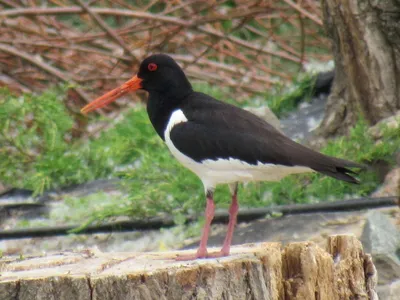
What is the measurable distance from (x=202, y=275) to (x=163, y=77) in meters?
1.73

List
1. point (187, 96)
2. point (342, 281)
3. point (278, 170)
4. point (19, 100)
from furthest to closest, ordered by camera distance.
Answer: point (19, 100), point (187, 96), point (278, 170), point (342, 281)

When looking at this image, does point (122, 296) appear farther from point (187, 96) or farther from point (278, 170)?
point (187, 96)

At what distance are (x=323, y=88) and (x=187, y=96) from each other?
4132 millimetres

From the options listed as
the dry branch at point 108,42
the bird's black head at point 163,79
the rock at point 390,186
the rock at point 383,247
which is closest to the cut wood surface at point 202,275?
the bird's black head at point 163,79

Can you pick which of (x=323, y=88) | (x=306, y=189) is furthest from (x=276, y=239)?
(x=323, y=88)

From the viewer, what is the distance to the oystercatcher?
4.88 metres

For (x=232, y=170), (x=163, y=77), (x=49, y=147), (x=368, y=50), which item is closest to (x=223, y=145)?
(x=232, y=170)

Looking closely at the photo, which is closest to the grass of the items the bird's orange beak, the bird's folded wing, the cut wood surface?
the bird's orange beak

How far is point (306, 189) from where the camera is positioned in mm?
7113

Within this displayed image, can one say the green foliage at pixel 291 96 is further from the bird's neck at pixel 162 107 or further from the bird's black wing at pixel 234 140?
the bird's black wing at pixel 234 140

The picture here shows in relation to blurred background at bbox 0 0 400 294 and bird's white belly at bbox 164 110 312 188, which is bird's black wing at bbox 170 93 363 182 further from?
blurred background at bbox 0 0 400 294

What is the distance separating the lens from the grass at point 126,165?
709 centimetres

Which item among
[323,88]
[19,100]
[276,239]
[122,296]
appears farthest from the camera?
[323,88]

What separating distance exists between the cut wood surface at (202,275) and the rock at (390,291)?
4.11 feet
